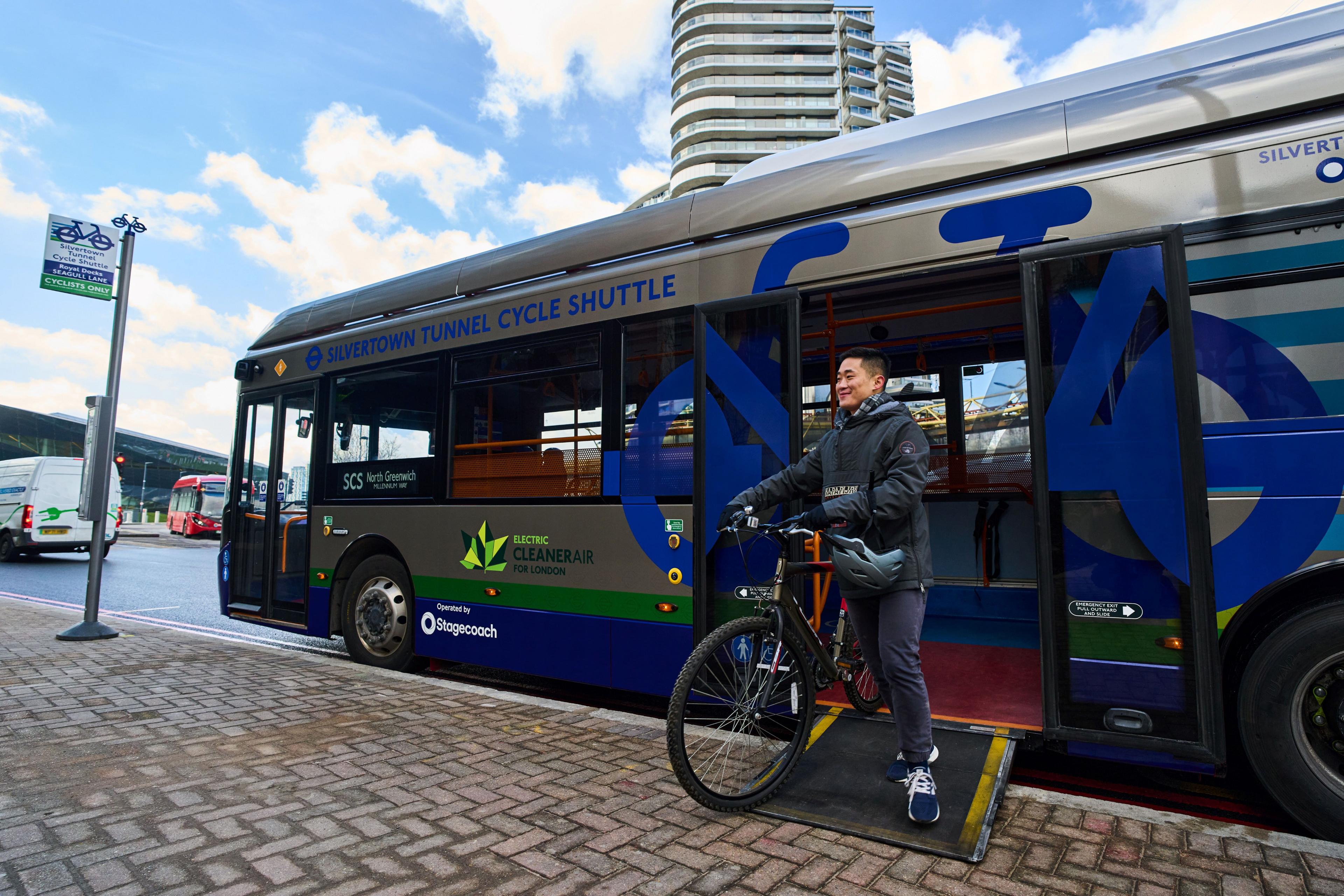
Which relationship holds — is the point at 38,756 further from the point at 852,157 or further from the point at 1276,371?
the point at 1276,371

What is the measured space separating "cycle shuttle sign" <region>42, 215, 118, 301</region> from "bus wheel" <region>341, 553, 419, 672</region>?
500cm

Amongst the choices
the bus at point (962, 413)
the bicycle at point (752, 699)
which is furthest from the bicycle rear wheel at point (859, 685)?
the bus at point (962, 413)

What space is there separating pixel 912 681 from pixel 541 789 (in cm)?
179

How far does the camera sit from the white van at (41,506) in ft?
57.7

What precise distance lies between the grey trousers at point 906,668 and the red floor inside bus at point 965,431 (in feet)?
6.81

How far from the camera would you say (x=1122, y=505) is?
3309 millimetres

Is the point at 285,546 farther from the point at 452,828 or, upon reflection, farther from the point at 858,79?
the point at 858,79

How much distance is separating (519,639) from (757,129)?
3842 inches

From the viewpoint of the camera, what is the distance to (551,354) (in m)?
5.30

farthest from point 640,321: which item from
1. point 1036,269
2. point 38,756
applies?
point 38,756

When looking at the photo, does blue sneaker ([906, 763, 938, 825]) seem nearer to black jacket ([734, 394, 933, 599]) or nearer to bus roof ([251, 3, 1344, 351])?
black jacket ([734, 394, 933, 599])

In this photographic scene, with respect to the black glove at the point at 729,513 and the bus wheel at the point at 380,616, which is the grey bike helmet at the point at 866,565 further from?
the bus wheel at the point at 380,616

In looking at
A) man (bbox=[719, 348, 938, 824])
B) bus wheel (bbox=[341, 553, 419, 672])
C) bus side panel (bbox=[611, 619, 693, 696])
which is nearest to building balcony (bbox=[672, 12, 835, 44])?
bus wheel (bbox=[341, 553, 419, 672])

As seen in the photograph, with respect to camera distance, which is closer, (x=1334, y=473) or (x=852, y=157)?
(x=1334, y=473)
